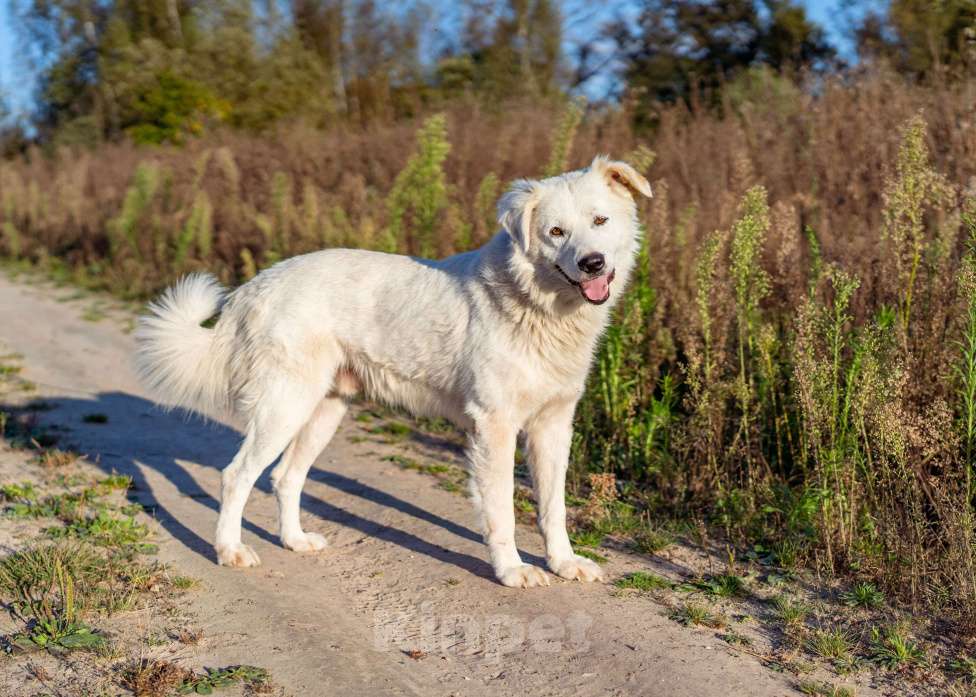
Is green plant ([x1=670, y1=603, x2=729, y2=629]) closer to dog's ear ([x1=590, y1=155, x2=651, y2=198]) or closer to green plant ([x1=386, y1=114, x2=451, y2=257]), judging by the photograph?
dog's ear ([x1=590, y1=155, x2=651, y2=198])

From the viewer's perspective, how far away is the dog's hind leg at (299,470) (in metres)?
5.11

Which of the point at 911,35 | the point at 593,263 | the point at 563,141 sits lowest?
the point at 593,263

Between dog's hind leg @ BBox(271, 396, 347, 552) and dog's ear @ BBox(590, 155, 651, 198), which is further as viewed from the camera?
dog's hind leg @ BBox(271, 396, 347, 552)

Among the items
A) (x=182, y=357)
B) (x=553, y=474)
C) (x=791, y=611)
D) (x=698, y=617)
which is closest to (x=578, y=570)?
(x=553, y=474)

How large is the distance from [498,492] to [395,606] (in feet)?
2.37

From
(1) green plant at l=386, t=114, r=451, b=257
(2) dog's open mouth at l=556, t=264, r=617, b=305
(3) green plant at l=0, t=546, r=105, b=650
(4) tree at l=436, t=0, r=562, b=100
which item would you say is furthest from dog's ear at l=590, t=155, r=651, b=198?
(4) tree at l=436, t=0, r=562, b=100

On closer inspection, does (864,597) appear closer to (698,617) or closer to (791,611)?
(791,611)

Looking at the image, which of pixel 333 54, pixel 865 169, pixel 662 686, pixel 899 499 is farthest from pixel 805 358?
pixel 333 54

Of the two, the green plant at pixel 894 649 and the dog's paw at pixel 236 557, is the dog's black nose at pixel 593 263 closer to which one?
the green plant at pixel 894 649

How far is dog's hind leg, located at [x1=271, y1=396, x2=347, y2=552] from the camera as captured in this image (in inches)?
201

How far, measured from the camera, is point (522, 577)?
450 cm

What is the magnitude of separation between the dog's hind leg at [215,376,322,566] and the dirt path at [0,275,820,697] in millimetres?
255

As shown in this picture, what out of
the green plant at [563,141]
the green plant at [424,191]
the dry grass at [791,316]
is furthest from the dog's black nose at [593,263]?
the green plant at [424,191]

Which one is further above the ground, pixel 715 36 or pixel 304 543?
pixel 715 36
